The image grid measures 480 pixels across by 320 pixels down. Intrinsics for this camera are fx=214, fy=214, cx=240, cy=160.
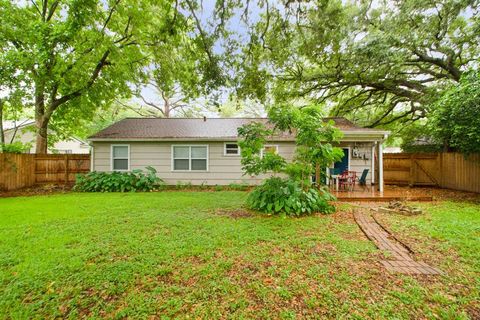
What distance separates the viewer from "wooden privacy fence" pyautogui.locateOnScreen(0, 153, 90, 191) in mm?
9547

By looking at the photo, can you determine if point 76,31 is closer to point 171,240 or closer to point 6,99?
point 6,99

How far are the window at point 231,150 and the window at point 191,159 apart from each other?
101 centimetres

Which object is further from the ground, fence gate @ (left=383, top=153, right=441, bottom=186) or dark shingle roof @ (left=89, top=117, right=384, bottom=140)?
dark shingle roof @ (left=89, top=117, right=384, bottom=140)

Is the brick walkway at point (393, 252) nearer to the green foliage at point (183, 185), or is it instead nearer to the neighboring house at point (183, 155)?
the neighboring house at point (183, 155)

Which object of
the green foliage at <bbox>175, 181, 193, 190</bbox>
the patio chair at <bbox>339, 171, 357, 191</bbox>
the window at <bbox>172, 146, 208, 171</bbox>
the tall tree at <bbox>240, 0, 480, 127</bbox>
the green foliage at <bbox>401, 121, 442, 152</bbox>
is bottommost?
the green foliage at <bbox>175, 181, 193, 190</bbox>

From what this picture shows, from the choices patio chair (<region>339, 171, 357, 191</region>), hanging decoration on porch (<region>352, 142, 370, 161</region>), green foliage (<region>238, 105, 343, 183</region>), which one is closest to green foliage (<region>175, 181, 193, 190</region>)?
green foliage (<region>238, 105, 343, 183</region>)

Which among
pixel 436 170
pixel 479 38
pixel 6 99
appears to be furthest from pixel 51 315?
pixel 479 38

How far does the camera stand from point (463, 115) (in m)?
6.67

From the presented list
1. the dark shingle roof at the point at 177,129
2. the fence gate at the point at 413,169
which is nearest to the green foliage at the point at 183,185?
the dark shingle roof at the point at 177,129

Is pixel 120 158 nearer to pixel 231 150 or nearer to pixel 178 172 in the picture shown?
pixel 178 172

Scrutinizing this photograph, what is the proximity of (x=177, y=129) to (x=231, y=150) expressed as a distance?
3.12 m

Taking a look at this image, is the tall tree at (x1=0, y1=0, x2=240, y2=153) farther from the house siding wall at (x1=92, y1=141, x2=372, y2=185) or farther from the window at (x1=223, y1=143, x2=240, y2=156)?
the window at (x1=223, y1=143, x2=240, y2=156)

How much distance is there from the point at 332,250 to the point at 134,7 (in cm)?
1201

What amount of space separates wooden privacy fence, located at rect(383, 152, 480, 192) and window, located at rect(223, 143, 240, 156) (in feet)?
23.8
